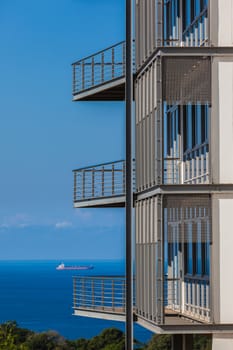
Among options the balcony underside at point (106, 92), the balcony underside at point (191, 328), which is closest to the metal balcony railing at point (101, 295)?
the balcony underside at point (191, 328)

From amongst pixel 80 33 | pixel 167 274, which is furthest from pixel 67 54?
pixel 167 274

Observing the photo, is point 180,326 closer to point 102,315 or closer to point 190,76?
point 102,315

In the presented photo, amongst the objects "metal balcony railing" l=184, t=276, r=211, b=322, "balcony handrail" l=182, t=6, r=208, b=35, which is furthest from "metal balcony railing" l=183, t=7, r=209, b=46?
"metal balcony railing" l=184, t=276, r=211, b=322

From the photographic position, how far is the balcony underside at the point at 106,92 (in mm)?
31656

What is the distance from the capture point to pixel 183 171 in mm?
30516

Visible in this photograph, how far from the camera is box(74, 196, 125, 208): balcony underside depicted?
→ 30822mm

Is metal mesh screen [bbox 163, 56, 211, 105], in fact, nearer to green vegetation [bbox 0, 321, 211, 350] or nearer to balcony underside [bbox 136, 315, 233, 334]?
balcony underside [bbox 136, 315, 233, 334]

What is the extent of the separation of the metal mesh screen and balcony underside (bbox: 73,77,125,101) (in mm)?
2743

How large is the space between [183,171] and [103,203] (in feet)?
7.07

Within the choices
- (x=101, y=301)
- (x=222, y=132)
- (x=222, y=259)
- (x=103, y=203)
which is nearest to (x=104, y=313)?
(x=101, y=301)

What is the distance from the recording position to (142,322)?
29.1m

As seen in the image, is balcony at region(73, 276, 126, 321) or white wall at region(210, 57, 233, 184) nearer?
white wall at region(210, 57, 233, 184)

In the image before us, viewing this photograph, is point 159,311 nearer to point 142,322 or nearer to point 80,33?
point 142,322

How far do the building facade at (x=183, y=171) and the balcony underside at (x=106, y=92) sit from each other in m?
0.08
